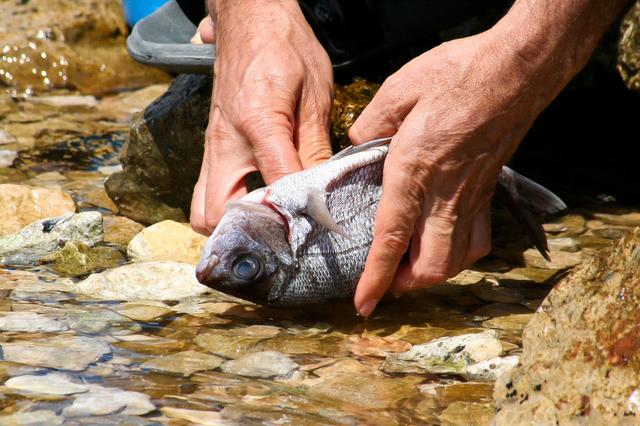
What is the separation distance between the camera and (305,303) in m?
Answer: 2.86

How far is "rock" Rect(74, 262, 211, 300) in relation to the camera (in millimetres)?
3064

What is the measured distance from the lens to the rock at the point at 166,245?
12.0ft

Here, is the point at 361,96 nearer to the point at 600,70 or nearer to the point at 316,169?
the point at 316,169

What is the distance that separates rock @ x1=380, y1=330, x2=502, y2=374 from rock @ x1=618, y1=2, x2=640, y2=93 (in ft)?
8.05

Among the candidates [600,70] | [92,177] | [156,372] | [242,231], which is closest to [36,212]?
[92,177]

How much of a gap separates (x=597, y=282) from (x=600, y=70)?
13.2 ft

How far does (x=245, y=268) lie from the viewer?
2686 mm

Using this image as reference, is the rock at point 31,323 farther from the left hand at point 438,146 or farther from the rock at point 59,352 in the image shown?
the left hand at point 438,146

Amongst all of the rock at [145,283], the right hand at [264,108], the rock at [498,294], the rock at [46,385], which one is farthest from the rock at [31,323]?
the rock at [498,294]

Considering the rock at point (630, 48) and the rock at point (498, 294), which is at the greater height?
the rock at point (630, 48)

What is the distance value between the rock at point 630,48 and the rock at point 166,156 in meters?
2.92

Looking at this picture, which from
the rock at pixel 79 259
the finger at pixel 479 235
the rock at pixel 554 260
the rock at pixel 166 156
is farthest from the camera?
the rock at pixel 166 156

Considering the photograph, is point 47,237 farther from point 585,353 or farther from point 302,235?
point 585,353

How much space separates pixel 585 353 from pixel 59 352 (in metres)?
1.93
